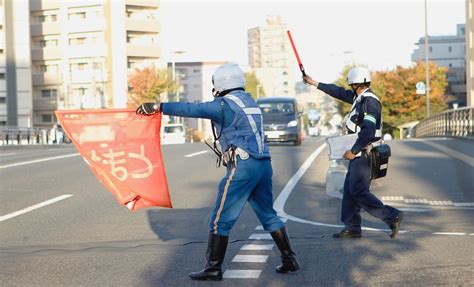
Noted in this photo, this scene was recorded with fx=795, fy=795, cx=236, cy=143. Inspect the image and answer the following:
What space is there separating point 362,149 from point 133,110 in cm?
253

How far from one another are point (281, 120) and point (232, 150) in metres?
25.0

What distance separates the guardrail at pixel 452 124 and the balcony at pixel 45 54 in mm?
39480

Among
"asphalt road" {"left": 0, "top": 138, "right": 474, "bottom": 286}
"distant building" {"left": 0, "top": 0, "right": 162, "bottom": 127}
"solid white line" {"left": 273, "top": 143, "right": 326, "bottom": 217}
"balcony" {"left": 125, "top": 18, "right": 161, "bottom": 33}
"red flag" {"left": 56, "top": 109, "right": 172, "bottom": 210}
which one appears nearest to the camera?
"asphalt road" {"left": 0, "top": 138, "right": 474, "bottom": 286}

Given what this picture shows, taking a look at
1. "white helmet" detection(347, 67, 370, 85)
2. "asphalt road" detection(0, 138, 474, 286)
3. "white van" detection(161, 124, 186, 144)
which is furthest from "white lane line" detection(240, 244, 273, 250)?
"white van" detection(161, 124, 186, 144)

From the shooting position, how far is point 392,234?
7.96 m

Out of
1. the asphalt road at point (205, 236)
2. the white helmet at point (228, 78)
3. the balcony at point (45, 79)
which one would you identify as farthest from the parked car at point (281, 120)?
the balcony at point (45, 79)

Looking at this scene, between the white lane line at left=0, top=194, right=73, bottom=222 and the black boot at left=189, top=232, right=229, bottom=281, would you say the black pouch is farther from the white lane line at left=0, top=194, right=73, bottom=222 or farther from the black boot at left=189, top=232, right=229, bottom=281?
the white lane line at left=0, top=194, right=73, bottom=222

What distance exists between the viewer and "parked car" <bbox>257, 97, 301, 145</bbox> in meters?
30.7

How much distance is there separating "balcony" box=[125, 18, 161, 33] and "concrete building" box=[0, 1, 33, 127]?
932cm

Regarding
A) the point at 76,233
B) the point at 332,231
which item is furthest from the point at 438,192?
the point at 76,233

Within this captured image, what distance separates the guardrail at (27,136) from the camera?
45.1 meters

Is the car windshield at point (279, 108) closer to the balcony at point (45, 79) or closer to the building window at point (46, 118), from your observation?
the balcony at point (45, 79)

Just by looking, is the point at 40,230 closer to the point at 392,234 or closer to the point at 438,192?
the point at 392,234

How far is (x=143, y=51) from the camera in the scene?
252 ft
